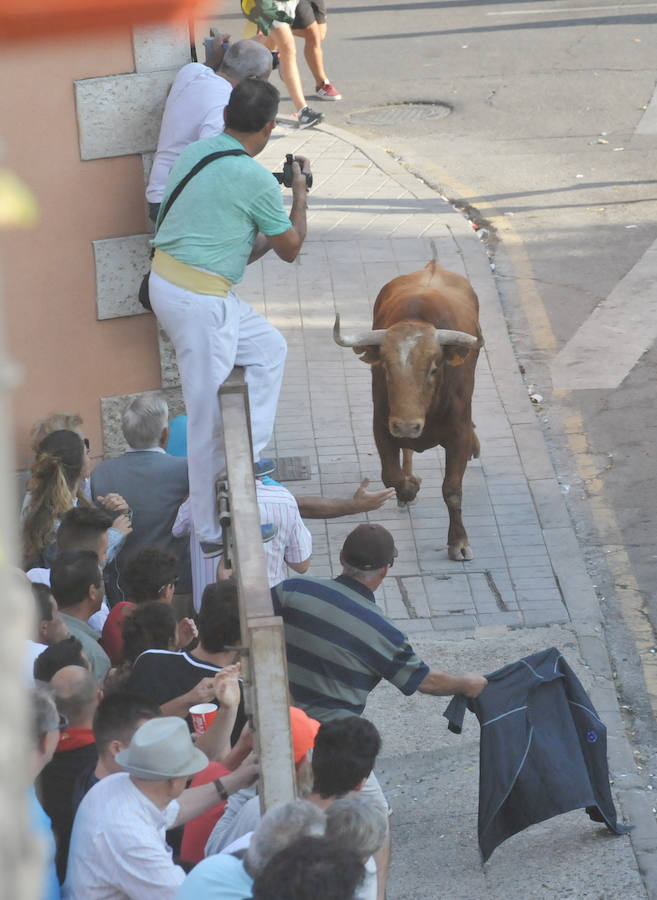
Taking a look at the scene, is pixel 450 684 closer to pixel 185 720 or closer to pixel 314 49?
pixel 185 720

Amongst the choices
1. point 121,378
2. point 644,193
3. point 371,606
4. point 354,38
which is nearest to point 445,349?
point 121,378

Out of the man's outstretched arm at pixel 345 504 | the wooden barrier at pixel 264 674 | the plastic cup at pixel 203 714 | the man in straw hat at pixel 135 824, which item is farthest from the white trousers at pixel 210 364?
the man in straw hat at pixel 135 824

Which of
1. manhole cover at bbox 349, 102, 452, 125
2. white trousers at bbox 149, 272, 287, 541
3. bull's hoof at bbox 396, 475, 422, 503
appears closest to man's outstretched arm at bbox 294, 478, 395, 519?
white trousers at bbox 149, 272, 287, 541

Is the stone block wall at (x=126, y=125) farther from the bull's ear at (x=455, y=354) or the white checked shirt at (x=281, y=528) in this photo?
the bull's ear at (x=455, y=354)

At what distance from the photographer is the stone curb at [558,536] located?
595 centimetres

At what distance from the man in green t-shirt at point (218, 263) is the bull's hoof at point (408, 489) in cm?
300

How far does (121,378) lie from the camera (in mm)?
7668

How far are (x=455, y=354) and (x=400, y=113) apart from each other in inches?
378

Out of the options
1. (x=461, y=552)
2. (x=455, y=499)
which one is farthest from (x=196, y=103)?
(x=461, y=552)

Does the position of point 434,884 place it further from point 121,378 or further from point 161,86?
point 161,86

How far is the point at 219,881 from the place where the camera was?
3.08 meters

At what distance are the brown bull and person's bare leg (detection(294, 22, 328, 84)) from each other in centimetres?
807

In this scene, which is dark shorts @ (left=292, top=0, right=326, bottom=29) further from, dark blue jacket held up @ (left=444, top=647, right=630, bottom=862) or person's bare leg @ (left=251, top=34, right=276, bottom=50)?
dark blue jacket held up @ (left=444, top=647, right=630, bottom=862)

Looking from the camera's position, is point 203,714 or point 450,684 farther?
point 450,684
